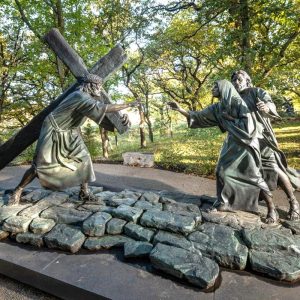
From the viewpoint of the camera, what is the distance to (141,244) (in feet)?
9.71

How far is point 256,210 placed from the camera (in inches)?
139

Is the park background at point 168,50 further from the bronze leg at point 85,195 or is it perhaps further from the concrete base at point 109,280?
the concrete base at point 109,280

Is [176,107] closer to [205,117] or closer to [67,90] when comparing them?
[205,117]

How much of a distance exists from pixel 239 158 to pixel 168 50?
12.0m

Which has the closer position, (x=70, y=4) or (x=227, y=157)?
(x=227, y=157)

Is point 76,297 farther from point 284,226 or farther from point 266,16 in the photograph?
point 266,16

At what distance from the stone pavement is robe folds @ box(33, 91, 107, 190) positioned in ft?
1.59

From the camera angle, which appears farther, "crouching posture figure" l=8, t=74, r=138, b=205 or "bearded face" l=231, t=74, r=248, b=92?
"bearded face" l=231, t=74, r=248, b=92

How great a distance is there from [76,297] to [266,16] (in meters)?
7.32

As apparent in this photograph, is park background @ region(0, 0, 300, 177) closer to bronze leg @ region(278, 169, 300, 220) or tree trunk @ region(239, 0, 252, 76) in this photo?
tree trunk @ region(239, 0, 252, 76)

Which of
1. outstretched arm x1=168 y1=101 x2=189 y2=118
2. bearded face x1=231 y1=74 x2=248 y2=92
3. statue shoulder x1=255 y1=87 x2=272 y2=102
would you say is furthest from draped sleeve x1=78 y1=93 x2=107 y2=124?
statue shoulder x1=255 y1=87 x2=272 y2=102

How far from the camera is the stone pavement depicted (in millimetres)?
2602

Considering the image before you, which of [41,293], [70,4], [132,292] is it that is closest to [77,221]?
[41,293]

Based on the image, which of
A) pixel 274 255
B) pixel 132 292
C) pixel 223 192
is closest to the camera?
pixel 132 292
